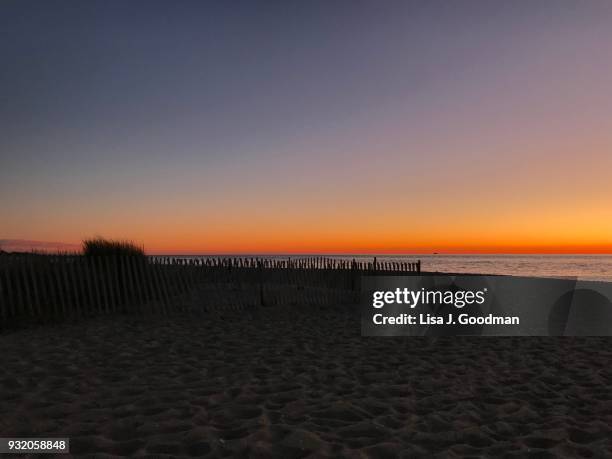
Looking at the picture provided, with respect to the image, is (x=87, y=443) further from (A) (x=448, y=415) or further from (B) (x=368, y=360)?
(B) (x=368, y=360)

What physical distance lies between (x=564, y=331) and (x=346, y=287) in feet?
28.2

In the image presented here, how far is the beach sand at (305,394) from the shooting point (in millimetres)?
3910

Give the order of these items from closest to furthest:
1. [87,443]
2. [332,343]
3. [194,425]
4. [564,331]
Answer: [87,443]
[194,425]
[332,343]
[564,331]

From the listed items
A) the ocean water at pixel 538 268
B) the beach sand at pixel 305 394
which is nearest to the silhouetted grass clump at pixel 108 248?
the beach sand at pixel 305 394

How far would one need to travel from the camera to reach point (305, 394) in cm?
522

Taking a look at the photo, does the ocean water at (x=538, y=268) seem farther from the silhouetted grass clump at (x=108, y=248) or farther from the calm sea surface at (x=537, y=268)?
the silhouetted grass clump at (x=108, y=248)

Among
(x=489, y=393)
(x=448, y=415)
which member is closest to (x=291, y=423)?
(x=448, y=415)

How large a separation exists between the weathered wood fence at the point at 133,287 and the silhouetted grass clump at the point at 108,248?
1.27 meters

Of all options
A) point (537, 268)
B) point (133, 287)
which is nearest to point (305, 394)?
point (133, 287)

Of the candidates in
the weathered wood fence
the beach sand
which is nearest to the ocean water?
the weathered wood fence

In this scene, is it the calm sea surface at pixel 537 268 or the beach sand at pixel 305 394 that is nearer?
the beach sand at pixel 305 394

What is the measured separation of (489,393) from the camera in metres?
5.43

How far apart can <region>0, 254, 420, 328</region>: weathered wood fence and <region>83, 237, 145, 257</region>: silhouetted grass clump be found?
127 cm

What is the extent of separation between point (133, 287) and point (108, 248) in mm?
2986
